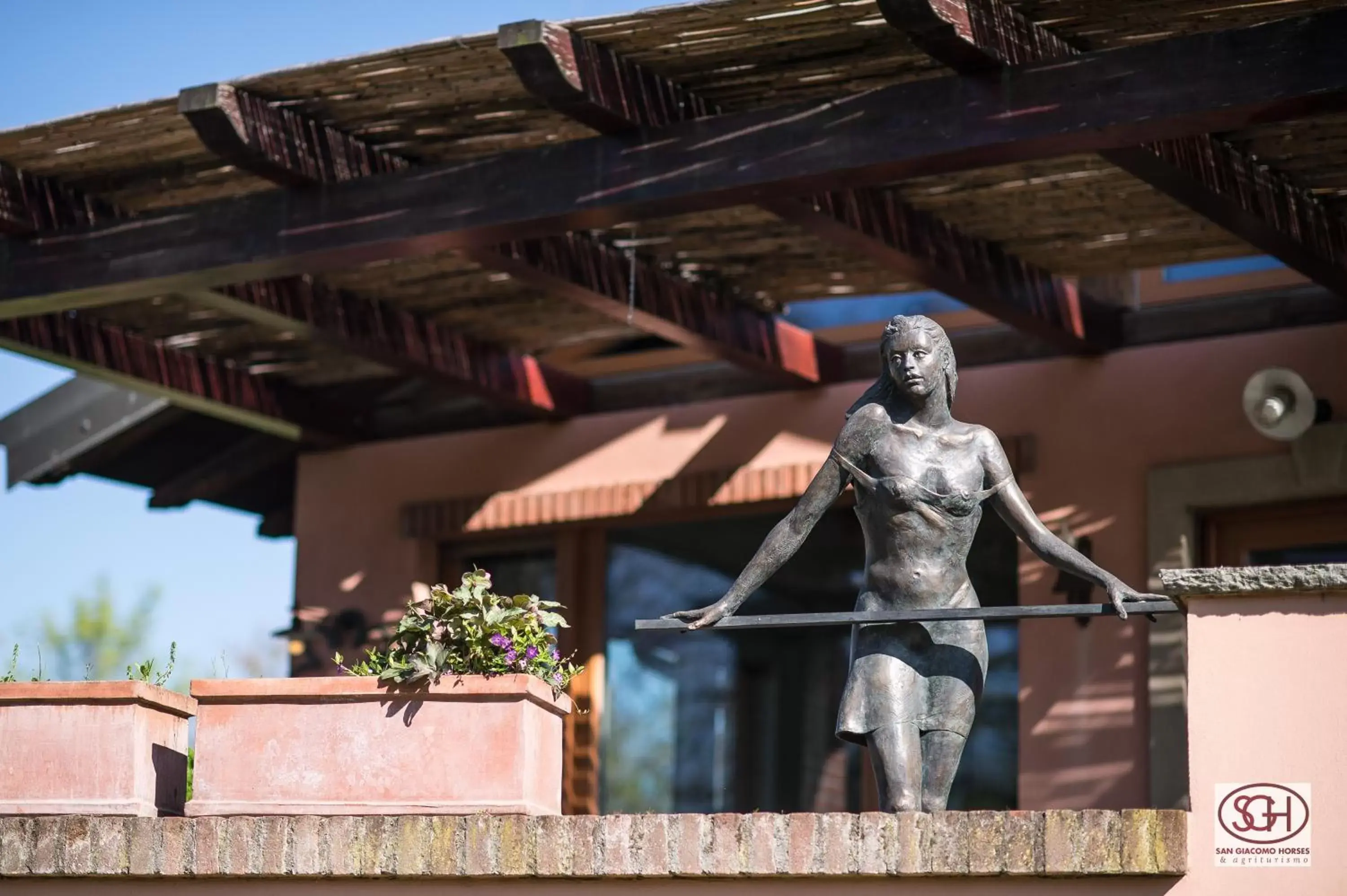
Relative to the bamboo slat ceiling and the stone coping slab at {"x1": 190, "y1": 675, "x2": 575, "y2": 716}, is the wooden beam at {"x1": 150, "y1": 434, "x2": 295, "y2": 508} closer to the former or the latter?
the bamboo slat ceiling

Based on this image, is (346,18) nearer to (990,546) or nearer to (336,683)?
(990,546)

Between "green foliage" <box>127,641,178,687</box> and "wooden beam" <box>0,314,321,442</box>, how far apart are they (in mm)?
3097

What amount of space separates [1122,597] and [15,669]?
3347 millimetres

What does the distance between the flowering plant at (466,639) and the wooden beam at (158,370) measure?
13.1ft

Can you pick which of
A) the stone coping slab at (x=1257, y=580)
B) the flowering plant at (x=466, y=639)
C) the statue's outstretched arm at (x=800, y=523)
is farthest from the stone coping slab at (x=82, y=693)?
the stone coping slab at (x=1257, y=580)

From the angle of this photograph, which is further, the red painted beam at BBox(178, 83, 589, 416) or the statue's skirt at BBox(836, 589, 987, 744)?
the red painted beam at BBox(178, 83, 589, 416)

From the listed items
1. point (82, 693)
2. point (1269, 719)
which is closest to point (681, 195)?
point (82, 693)

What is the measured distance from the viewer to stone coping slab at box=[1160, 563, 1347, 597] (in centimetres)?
499

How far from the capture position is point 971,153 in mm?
6789

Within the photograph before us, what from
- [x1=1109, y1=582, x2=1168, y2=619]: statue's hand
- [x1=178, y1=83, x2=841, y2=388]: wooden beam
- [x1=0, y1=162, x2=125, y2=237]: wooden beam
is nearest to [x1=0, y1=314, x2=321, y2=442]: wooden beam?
[x1=0, y1=162, x2=125, y2=237]: wooden beam

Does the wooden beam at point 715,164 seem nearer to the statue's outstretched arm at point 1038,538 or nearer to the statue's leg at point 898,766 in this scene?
the statue's outstretched arm at point 1038,538

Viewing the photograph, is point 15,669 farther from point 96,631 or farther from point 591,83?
point 96,631

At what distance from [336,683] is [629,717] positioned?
14.6ft

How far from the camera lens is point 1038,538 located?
5645mm
